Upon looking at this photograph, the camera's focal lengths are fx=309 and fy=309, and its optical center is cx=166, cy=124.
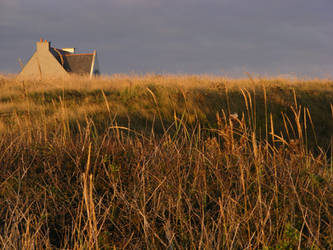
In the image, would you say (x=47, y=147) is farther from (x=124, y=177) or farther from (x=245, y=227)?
(x=245, y=227)

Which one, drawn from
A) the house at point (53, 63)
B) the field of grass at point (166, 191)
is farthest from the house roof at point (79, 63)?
the field of grass at point (166, 191)

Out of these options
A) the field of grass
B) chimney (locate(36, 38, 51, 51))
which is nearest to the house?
chimney (locate(36, 38, 51, 51))

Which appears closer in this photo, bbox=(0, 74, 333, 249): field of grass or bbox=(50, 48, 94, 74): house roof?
bbox=(0, 74, 333, 249): field of grass

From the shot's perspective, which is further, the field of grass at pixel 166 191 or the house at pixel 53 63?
the house at pixel 53 63

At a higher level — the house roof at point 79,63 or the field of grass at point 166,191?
the house roof at point 79,63

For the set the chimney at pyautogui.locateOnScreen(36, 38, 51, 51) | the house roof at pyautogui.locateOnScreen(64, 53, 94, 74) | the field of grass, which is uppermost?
the chimney at pyautogui.locateOnScreen(36, 38, 51, 51)

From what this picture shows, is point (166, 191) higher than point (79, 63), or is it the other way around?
point (79, 63)

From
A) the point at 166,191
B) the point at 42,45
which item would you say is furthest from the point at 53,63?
the point at 166,191

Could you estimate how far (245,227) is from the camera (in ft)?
6.51

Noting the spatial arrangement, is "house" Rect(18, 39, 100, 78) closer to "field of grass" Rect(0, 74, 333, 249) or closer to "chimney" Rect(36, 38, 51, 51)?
"chimney" Rect(36, 38, 51, 51)

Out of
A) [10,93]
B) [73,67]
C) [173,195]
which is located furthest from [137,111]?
[73,67]

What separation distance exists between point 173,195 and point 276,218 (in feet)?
2.42

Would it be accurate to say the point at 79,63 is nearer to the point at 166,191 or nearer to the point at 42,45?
the point at 42,45

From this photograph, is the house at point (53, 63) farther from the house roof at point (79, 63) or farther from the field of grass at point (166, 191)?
the field of grass at point (166, 191)
